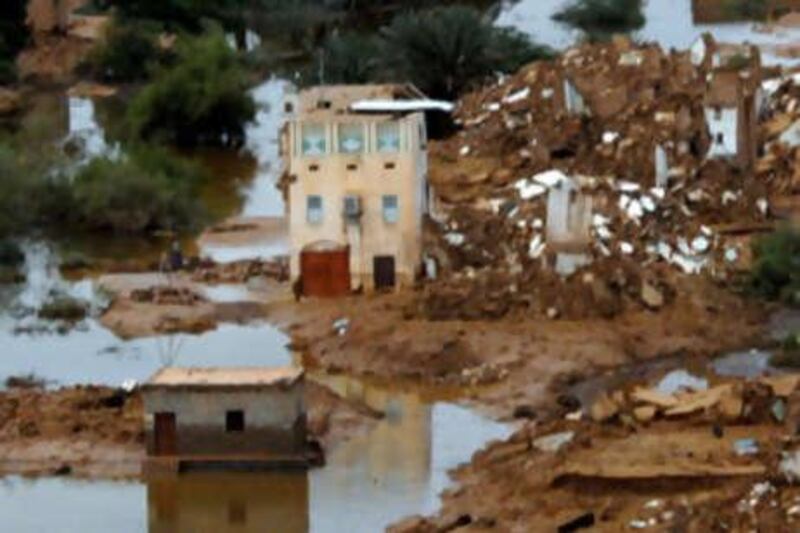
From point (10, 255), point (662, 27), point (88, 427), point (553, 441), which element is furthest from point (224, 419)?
point (662, 27)

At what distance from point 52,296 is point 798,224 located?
31.8 ft

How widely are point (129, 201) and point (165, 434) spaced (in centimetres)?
1313

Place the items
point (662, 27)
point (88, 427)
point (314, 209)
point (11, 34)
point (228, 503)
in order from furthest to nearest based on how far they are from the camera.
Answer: point (662, 27)
point (11, 34)
point (314, 209)
point (88, 427)
point (228, 503)

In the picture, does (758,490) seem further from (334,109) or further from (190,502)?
(334,109)

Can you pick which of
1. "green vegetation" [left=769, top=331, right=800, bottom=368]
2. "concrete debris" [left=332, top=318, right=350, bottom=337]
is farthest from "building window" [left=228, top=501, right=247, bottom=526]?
"green vegetation" [left=769, top=331, right=800, bottom=368]

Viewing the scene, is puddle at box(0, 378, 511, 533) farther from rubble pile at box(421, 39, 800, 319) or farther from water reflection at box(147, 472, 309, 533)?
rubble pile at box(421, 39, 800, 319)

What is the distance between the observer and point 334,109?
1580 inches

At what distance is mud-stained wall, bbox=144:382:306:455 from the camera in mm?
27250

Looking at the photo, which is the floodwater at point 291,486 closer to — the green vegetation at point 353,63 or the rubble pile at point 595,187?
the rubble pile at point 595,187

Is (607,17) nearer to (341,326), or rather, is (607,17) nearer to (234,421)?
(341,326)

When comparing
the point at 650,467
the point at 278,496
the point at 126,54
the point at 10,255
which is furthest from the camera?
the point at 126,54

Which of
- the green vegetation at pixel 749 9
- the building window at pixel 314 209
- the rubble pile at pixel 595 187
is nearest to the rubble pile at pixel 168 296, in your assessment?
the building window at pixel 314 209

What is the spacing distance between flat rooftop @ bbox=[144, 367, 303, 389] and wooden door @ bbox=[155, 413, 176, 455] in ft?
1.08

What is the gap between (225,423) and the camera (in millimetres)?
27344
